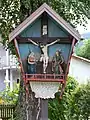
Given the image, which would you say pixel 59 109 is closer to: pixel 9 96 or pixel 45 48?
pixel 9 96

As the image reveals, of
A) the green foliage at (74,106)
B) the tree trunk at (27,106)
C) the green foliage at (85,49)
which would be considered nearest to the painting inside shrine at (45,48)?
the tree trunk at (27,106)

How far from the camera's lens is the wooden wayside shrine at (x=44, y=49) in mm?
3247

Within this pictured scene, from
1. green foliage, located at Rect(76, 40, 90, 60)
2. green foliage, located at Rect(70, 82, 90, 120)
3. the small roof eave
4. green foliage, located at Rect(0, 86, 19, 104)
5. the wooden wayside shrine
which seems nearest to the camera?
the small roof eave

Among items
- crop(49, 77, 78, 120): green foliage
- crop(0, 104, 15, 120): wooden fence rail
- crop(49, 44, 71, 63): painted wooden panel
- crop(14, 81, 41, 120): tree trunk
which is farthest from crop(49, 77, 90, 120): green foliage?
crop(49, 44, 71, 63): painted wooden panel

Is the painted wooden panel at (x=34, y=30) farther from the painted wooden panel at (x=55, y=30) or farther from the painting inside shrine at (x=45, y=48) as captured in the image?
the painted wooden panel at (x=55, y=30)

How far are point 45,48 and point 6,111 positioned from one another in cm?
424

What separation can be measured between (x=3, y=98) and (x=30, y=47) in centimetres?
496

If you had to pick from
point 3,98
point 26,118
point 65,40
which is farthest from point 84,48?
point 65,40

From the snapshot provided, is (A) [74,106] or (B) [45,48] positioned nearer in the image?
(B) [45,48]

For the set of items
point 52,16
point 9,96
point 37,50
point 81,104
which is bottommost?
point 9,96

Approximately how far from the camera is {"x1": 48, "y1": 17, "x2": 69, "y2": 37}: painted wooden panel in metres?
3.26

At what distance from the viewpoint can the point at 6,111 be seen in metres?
7.27

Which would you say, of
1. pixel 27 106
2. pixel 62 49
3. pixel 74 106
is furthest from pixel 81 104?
pixel 62 49

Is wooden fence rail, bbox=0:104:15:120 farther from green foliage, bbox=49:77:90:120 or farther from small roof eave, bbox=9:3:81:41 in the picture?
small roof eave, bbox=9:3:81:41
